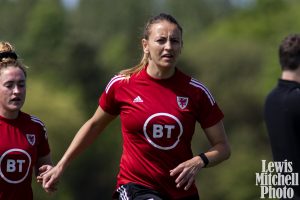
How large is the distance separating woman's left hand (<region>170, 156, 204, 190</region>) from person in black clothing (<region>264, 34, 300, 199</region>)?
644mm

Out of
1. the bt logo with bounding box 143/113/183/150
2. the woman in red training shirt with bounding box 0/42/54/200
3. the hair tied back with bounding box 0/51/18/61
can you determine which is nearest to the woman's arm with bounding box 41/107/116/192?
the woman in red training shirt with bounding box 0/42/54/200

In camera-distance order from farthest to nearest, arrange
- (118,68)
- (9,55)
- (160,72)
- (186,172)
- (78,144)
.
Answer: (118,68), (9,55), (78,144), (160,72), (186,172)

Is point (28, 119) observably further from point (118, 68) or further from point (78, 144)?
point (118, 68)

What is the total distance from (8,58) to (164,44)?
1.59 m

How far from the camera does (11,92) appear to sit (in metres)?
9.52

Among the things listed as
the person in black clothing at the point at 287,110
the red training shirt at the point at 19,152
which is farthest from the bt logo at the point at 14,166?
the person in black clothing at the point at 287,110

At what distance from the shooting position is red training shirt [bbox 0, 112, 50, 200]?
9.38 metres

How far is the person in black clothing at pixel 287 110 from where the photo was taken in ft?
28.3

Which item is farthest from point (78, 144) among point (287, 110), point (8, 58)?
point (287, 110)

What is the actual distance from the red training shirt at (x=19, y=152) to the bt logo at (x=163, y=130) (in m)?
1.18

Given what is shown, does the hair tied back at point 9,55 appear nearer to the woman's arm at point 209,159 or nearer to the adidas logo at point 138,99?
the adidas logo at point 138,99

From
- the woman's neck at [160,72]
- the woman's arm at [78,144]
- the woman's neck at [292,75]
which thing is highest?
the woman's neck at [160,72]

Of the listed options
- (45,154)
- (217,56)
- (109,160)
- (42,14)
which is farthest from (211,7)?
(45,154)

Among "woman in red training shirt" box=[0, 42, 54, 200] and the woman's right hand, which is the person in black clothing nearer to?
the woman's right hand
